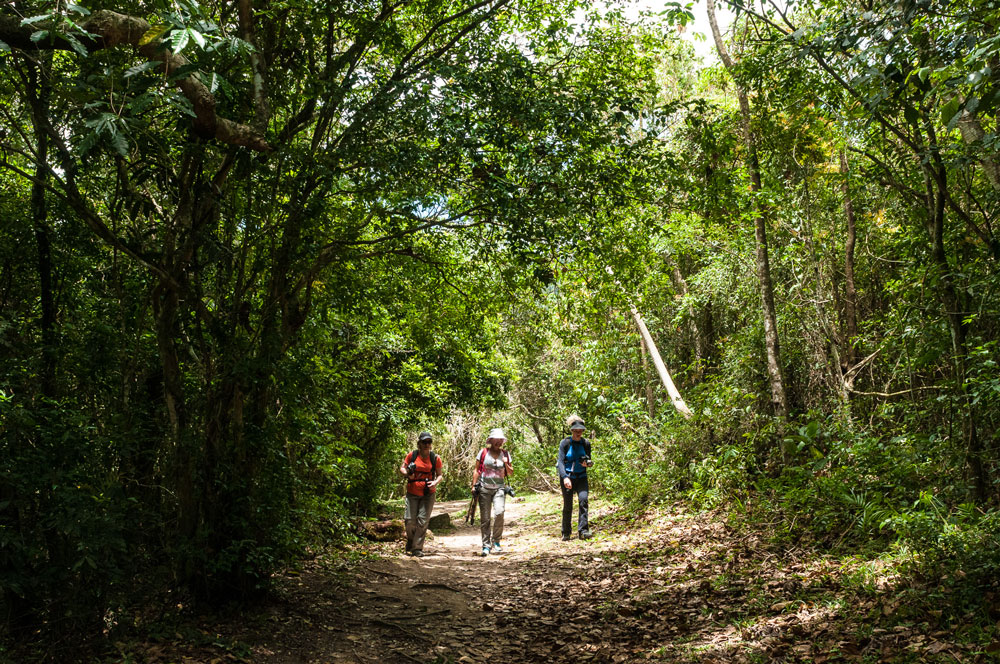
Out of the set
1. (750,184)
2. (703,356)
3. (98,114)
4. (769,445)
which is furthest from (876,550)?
(703,356)

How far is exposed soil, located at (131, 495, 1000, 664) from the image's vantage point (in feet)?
14.8

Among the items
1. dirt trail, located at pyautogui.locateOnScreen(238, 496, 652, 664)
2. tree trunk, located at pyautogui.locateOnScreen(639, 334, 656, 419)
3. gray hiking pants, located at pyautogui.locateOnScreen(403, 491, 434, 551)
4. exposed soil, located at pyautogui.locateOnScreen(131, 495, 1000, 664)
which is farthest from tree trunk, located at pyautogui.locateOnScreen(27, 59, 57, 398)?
tree trunk, located at pyautogui.locateOnScreen(639, 334, 656, 419)

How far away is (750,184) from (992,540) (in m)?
5.61

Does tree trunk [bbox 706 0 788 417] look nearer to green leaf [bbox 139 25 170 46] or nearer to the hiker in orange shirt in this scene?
the hiker in orange shirt

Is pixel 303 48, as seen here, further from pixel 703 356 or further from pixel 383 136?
pixel 703 356

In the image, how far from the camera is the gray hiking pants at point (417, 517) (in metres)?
9.76

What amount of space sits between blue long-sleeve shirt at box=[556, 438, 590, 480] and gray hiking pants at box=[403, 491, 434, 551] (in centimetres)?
223

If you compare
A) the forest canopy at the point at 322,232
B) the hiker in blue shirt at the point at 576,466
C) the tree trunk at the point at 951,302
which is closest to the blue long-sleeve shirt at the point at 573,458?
the hiker in blue shirt at the point at 576,466

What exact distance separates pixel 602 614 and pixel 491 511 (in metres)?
4.68

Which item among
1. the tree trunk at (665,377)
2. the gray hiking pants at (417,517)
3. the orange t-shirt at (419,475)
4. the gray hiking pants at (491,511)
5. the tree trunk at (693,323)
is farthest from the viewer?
the tree trunk at (693,323)

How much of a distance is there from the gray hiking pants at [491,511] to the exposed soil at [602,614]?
4.11ft

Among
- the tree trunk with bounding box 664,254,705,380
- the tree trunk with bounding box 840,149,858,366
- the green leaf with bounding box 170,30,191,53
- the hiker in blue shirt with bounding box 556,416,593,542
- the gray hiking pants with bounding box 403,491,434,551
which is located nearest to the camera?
the green leaf with bounding box 170,30,191,53

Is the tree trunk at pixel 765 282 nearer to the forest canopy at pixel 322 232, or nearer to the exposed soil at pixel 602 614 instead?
the forest canopy at pixel 322 232

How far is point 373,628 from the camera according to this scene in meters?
6.01
